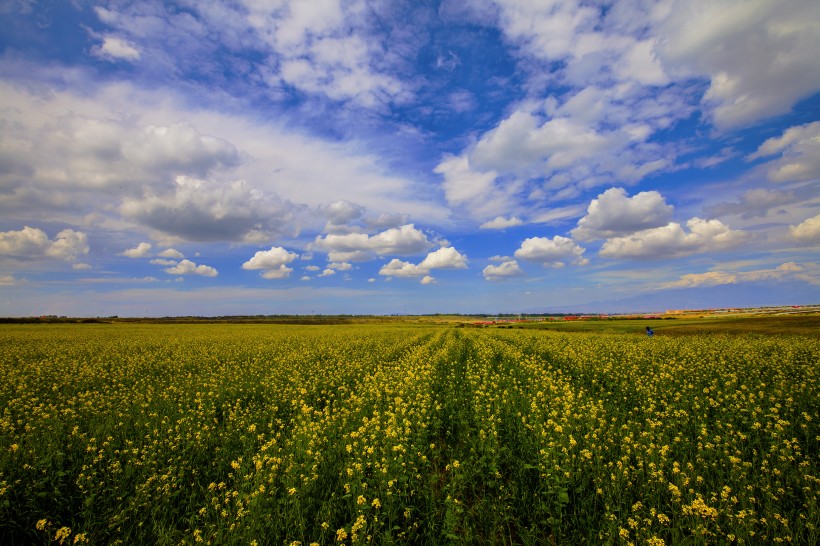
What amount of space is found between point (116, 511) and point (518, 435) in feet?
24.2

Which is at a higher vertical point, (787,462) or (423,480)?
(787,462)

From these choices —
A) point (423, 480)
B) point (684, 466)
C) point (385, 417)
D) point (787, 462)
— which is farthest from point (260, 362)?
point (787, 462)

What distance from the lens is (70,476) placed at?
626 centimetres

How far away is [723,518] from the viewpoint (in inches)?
191

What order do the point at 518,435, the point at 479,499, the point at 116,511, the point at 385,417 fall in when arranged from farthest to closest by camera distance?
the point at 385,417
the point at 518,435
the point at 479,499
the point at 116,511

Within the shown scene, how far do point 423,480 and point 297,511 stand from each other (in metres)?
2.31

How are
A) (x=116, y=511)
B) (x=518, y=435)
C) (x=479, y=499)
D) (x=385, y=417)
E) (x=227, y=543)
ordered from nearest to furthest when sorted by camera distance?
(x=227, y=543) → (x=116, y=511) → (x=479, y=499) → (x=518, y=435) → (x=385, y=417)

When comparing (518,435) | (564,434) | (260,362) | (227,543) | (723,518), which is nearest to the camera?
(227,543)

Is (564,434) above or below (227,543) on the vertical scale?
above

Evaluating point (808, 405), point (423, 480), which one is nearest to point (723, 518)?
point (423, 480)

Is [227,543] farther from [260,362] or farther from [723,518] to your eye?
[260,362]

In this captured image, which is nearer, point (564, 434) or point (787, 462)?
point (787, 462)

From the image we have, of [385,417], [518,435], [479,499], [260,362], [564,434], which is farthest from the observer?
[260,362]

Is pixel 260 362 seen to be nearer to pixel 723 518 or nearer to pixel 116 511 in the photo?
pixel 116 511
